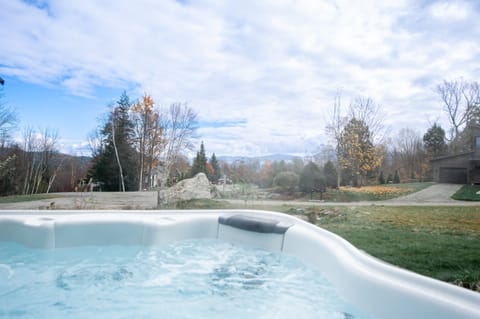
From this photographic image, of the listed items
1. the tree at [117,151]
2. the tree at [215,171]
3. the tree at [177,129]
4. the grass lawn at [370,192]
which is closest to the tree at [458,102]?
the grass lawn at [370,192]

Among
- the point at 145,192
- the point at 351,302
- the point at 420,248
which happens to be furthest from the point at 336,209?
the point at 145,192

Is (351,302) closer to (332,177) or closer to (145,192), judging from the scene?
(332,177)

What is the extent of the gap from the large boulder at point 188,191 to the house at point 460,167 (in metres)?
3.18

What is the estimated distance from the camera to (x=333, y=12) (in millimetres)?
3264

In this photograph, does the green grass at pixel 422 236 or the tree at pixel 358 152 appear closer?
the green grass at pixel 422 236

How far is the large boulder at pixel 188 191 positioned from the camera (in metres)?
4.62

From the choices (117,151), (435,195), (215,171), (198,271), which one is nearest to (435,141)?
(435,195)

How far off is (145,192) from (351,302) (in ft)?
14.1

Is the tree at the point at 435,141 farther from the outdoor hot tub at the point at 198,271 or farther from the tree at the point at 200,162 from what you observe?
the tree at the point at 200,162

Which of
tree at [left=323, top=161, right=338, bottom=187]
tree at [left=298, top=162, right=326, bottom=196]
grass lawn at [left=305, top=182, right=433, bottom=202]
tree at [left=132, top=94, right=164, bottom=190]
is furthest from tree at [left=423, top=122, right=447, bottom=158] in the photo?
tree at [left=132, top=94, right=164, bottom=190]

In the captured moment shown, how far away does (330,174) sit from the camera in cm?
423

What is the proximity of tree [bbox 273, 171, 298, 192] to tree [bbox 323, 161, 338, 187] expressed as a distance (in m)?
0.48

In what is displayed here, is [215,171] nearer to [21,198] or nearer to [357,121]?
[357,121]

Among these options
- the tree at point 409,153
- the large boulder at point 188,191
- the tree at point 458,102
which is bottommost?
the large boulder at point 188,191
